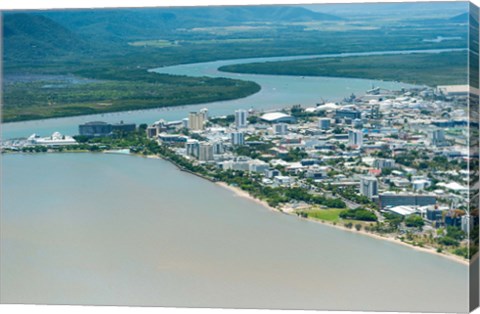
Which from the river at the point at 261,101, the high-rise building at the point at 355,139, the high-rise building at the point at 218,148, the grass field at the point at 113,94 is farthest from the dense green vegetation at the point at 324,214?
the grass field at the point at 113,94

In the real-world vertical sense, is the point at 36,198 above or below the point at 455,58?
below

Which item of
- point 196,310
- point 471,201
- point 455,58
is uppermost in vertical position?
point 455,58

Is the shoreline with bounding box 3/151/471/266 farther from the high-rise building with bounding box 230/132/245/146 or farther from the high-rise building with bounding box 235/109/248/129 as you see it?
the high-rise building with bounding box 235/109/248/129

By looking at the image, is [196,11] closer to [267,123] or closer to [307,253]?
[267,123]

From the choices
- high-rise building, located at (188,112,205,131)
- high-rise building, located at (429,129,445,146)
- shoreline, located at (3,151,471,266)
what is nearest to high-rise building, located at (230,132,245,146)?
shoreline, located at (3,151,471,266)

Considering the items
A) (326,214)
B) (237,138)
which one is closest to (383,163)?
(326,214)

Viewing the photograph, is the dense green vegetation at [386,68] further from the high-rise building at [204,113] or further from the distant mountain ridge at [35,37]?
the distant mountain ridge at [35,37]

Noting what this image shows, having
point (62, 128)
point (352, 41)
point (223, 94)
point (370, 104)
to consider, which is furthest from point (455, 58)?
point (62, 128)
